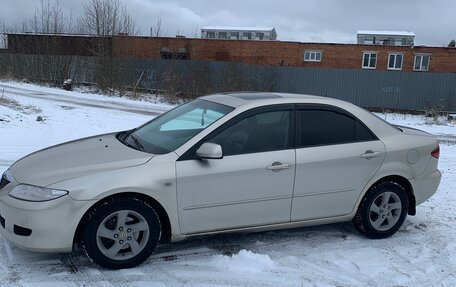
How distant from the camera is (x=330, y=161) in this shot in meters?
4.63

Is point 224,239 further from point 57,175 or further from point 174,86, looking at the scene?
point 174,86

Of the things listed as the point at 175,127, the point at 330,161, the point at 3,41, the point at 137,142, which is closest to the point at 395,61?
the point at 3,41

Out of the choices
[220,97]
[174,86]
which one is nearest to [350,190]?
[220,97]

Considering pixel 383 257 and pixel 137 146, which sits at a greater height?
pixel 137 146

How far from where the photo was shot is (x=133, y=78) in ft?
94.9

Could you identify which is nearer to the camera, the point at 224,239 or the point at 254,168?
the point at 254,168

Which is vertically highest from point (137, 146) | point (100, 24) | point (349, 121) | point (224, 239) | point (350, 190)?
point (100, 24)

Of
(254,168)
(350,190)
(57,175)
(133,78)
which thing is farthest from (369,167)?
(133,78)

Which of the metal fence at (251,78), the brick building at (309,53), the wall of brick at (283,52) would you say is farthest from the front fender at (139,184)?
the wall of brick at (283,52)

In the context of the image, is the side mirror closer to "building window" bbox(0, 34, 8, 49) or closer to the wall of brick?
"building window" bbox(0, 34, 8, 49)

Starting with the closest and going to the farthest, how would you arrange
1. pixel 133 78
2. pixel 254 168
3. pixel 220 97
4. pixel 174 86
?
pixel 254 168
pixel 220 97
pixel 174 86
pixel 133 78

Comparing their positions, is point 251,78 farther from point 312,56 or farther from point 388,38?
point 388,38

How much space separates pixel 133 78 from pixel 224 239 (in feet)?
Answer: 83.1

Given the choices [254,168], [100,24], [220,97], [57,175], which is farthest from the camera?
[100,24]
